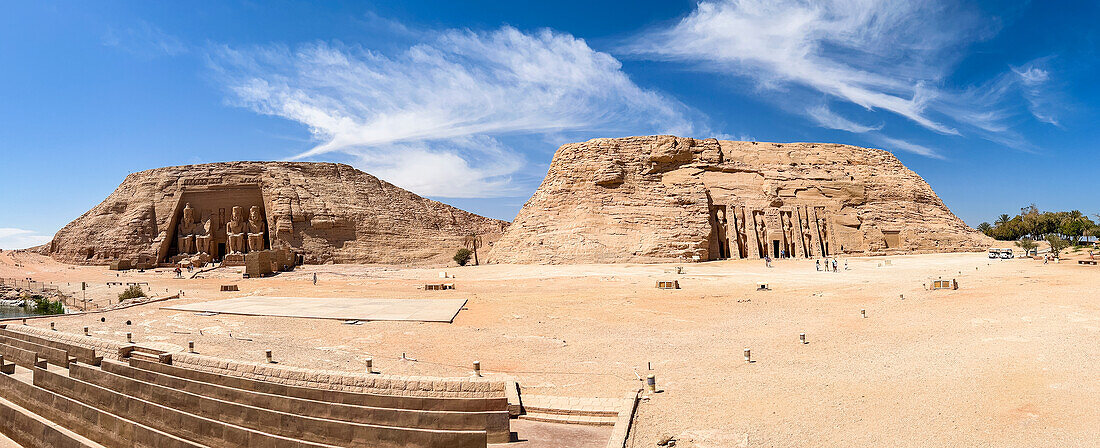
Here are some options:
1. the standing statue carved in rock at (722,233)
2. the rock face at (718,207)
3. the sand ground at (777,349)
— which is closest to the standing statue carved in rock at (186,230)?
the rock face at (718,207)

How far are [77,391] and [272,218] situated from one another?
40146mm

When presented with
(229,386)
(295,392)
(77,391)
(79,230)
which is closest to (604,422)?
(295,392)

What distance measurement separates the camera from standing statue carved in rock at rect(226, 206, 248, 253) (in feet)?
145

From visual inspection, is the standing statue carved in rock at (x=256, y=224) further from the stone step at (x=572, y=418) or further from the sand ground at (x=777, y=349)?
the stone step at (x=572, y=418)

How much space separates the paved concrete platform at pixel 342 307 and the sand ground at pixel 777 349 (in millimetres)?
742

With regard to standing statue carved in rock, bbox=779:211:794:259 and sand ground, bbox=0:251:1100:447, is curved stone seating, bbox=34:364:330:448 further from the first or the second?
standing statue carved in rock, bbox=779:211:794:259

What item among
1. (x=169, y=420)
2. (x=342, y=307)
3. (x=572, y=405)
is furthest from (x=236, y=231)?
(x=572, y=405)

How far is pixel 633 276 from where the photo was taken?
2648cm

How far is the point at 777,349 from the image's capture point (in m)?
10.1

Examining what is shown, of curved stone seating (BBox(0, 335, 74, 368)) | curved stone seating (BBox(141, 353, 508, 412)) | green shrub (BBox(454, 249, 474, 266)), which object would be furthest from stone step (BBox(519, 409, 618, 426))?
green shrub (BBox(454, 249, 474, 266))

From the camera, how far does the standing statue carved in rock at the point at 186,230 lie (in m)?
44.4

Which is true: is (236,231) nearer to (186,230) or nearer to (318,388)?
(186,230)

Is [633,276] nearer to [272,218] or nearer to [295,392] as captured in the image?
[295,392]

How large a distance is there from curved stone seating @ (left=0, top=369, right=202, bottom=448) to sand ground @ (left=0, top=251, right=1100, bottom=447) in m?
2.98
